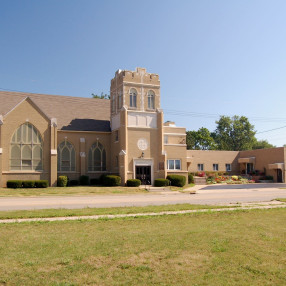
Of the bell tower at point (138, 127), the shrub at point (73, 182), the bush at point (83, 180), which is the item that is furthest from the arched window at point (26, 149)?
the bell tower at point (138, 127)

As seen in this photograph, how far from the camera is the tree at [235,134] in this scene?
286ft

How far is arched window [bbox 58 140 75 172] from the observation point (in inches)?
1511

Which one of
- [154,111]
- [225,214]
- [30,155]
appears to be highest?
[154,111]

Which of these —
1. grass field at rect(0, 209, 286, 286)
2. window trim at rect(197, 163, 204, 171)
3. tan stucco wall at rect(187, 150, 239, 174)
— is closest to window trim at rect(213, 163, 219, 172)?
tan stucco wall at rect(187, 150, 239, 174)

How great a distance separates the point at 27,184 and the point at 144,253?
90.1 ft

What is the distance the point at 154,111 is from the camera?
38656 mm

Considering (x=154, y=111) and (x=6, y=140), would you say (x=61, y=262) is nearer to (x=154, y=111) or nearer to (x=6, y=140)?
(x=6, y=140)

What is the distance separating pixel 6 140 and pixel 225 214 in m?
26.5

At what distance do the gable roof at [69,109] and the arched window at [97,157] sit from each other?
2.21 m

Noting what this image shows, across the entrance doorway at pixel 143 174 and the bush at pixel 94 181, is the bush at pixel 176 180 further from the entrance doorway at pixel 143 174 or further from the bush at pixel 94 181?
the bush at pixel 94 181

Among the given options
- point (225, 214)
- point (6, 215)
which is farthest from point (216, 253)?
point (6, 215)

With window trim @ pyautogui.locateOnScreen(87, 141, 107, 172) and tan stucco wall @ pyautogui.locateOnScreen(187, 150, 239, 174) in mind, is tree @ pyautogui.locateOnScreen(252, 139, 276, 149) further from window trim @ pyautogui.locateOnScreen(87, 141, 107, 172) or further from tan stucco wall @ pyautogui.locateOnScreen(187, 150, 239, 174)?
window trim @ pyautogui.locateOnScreen(87, 141, 107, 172)

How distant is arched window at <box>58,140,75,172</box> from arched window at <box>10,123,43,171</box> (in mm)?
3270

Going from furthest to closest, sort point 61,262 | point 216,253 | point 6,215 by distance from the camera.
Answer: point 6,215, point 216,253, point 61,262
